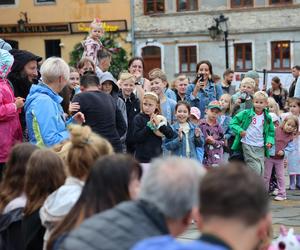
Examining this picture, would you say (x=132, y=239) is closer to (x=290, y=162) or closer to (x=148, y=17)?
(x=290, y=162)

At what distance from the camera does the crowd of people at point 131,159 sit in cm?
306

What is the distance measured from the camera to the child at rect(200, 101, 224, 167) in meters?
11.0

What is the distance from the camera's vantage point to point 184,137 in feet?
32.5

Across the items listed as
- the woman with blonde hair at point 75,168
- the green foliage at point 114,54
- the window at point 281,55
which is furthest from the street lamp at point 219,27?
the woman with blonde hair at point 75,168

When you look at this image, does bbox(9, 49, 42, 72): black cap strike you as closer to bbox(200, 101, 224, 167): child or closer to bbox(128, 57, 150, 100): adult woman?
bbox(128, 57, 150, 100): adult woman

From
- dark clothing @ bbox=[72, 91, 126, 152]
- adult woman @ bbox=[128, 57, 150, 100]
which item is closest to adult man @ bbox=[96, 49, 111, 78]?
adult woman @ bbox=[128, 57, 150, 100]

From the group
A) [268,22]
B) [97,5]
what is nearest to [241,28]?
[268,22]

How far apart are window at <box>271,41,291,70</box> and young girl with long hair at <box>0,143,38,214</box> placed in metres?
32.4

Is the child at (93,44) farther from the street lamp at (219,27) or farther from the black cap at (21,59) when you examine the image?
the street lamp at (219,27)

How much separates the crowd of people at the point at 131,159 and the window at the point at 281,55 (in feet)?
A: 69.1

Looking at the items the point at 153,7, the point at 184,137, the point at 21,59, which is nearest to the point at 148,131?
the point at 184,137

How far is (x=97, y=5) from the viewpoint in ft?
133

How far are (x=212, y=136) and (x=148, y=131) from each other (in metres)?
1.84

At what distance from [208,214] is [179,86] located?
9.29 meters
